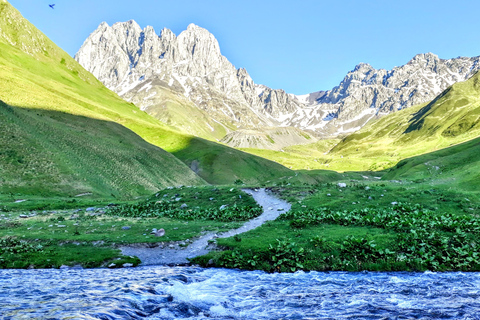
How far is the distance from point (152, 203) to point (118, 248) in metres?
20.9

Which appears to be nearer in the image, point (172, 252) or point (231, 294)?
point (231, 294)

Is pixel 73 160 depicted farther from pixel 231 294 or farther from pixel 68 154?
pixel 231 294

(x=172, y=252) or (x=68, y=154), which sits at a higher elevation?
(x=68, y=154)

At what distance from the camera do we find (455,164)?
91562mm

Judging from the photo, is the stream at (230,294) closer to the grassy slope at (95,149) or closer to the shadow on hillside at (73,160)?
the shadow on hillside at (73,160)

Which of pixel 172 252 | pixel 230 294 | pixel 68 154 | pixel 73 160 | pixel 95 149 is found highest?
pixel 95 149

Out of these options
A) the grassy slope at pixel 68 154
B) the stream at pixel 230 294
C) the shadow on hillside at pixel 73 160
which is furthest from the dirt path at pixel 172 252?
the shadow on hillside at pixel 73 160

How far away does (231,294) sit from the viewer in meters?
16.4

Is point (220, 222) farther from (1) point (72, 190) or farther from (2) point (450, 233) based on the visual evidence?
(1) point (72, 190)

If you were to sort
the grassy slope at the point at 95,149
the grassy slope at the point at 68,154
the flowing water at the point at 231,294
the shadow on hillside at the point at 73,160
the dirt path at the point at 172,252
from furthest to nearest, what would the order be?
the grassy slope at the point at 95,149 < the grassy slope at the point at 68,154 < the shadow on hillside at the point at 73,160 < the dirt path at the point at 172,252 < the flowing water at the point at 231,294

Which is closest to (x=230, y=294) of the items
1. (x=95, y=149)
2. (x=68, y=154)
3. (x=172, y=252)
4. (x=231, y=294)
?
(x=231, y=294)

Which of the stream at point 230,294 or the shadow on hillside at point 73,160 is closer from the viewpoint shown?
the stream at point 230,294

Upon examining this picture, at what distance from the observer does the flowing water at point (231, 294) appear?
523 inches

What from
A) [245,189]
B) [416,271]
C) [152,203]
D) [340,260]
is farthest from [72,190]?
Result: [416,271]
